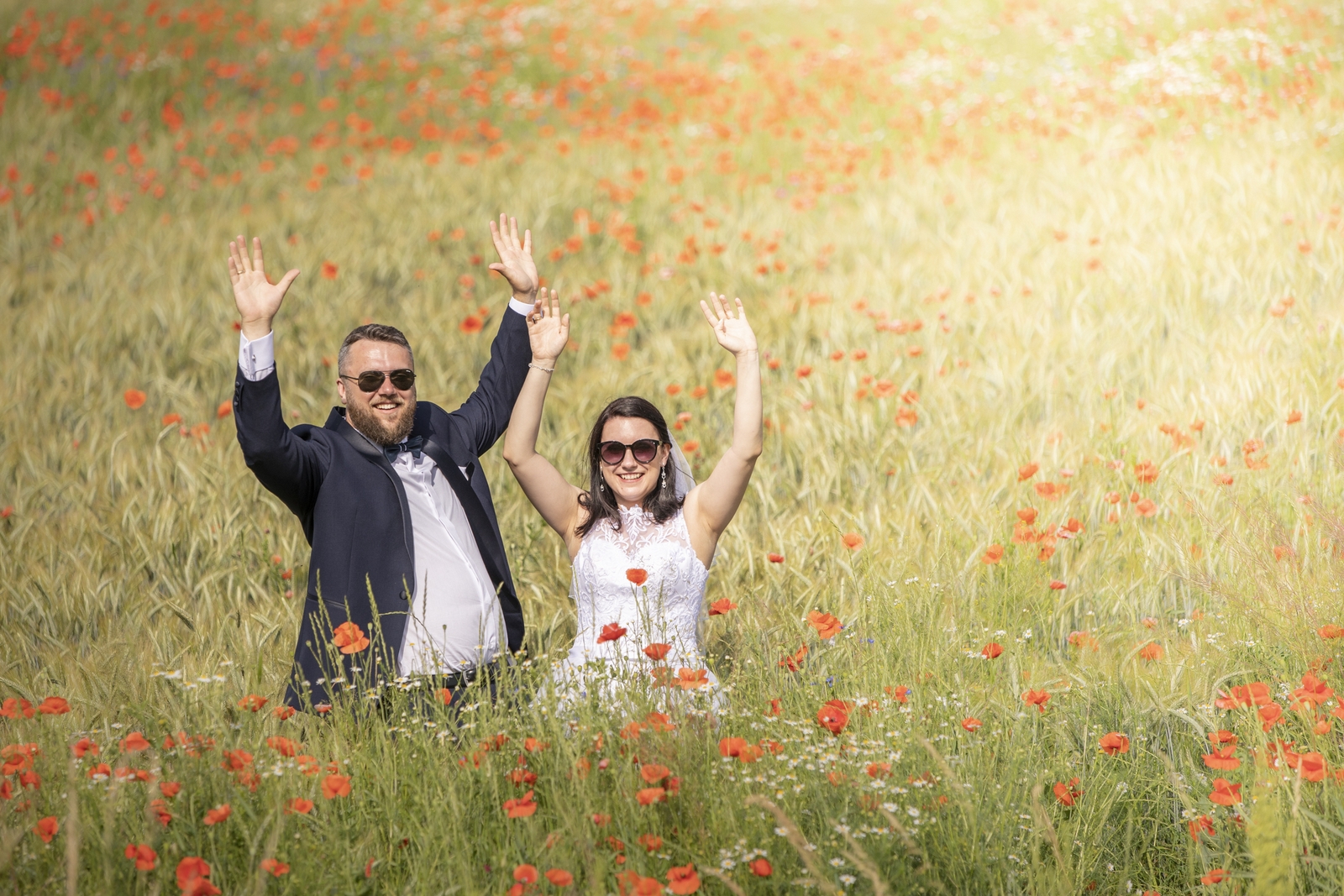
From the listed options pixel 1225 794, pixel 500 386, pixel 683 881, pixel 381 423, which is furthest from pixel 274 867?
pixel 1225 794

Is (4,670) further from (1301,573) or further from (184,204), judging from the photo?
(184,204)

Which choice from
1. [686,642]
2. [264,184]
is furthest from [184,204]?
[686,642]

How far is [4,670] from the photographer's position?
3387mm

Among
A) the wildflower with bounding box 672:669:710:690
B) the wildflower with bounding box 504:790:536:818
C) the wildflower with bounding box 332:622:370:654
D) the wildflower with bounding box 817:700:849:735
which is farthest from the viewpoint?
the wildflower with bounding box 332:622:370:654

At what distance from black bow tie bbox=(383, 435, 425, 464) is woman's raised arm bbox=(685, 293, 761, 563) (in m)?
0.81

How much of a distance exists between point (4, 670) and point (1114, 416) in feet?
14.0

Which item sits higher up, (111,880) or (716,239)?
(716,239)

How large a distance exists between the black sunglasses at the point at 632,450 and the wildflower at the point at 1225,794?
5.47 feet

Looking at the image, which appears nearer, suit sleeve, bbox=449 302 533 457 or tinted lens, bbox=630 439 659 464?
tinted lens, bbox=630 439 659 464

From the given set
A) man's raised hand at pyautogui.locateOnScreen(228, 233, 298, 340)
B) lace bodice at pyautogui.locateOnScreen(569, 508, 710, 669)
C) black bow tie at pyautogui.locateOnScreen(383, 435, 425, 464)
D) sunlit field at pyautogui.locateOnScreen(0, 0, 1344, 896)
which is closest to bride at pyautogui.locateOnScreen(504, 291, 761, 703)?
lace bodice at pyautogui.locateOnScreen(569, 508, 710, 669)

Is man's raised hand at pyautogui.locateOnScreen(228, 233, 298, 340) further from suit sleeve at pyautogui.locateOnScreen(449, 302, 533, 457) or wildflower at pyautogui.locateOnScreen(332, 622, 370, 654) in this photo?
wildflower at pyautogui.locateOnScreen(332, 622, 370, 654)

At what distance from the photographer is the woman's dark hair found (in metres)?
3.26

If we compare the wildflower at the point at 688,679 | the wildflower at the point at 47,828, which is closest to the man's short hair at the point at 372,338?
the wildflower at the point at 688,679

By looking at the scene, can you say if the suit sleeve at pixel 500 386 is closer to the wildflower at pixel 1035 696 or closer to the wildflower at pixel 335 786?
the wildflower at pixel 335 786
